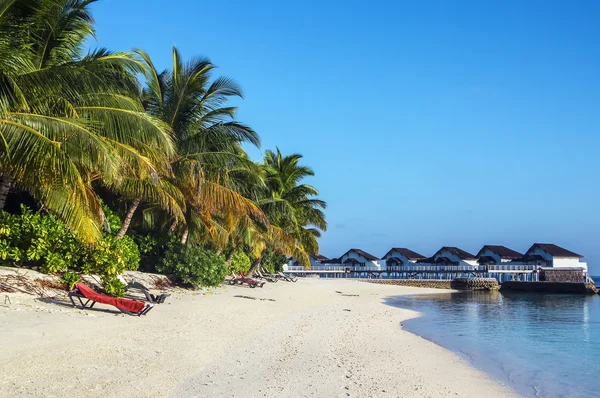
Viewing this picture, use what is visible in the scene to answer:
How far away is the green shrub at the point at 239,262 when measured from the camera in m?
32.9

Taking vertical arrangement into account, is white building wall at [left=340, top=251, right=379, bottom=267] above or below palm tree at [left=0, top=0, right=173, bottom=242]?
below

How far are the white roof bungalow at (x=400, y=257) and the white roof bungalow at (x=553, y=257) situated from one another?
48.9 feet

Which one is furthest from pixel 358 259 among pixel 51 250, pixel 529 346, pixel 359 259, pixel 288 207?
pixel 51 250

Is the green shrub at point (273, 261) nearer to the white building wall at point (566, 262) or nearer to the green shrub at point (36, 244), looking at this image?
the green shrub at point (36, 244)

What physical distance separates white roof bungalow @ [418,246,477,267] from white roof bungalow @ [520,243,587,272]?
7074 mm

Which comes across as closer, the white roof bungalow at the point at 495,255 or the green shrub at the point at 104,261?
the green shrub at the point at 104,261

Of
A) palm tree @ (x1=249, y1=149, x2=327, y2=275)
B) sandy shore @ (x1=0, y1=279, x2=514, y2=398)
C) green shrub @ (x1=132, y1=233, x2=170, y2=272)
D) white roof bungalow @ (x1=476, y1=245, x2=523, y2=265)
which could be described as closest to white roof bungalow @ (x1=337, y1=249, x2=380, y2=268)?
white roof bungalow @ (x1=476, y1=245, x2=523, y2=265)

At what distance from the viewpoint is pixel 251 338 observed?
11.1m

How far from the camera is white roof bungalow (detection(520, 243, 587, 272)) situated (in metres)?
65.5

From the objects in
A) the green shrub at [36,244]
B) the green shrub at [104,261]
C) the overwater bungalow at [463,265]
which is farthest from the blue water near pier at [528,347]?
the overwater bungalow at [463,265]

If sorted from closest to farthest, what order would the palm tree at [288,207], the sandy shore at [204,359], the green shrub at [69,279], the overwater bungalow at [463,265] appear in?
the sandy shore at [204,359]
the green shrub at [69,279]
the palm tree at [288,207]
the overwater bungalow at [463,265]

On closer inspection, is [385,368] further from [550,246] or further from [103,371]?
[550,246]

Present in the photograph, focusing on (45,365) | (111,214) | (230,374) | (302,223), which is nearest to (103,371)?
(45,365)

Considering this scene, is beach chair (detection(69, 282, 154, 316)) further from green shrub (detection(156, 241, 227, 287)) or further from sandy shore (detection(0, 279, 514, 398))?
green shrub (detection(156, 241, 227, 287))
